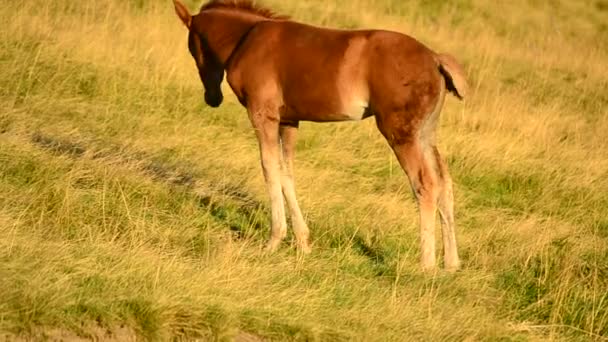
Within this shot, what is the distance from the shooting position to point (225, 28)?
7930 millimetres

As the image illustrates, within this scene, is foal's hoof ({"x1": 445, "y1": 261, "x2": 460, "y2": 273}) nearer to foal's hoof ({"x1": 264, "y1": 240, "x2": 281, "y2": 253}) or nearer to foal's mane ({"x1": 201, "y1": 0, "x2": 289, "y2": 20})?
foal's hoof ({"x1": 264, "y1": 240, "x2": 281, "y2": 253})

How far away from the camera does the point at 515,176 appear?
10.1m

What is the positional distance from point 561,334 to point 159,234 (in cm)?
261

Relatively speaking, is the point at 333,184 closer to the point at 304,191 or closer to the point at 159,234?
the point at 304,191

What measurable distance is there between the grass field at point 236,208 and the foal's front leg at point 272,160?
0.21m

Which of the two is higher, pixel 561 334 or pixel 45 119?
pixel 561 334

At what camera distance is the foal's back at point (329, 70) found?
7145mm

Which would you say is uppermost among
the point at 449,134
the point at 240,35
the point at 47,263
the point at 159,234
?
the point at 240,35

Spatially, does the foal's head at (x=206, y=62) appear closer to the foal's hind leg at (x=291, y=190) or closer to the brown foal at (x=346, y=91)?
the brown foal at (x=346, y=91)

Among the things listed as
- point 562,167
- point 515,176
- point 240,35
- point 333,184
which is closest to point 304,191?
point 333,184

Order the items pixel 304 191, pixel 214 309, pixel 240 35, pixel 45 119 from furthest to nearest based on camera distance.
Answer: pixel 45 119 < pixel 304 191 < pixel 240 35 < pixel 214 309

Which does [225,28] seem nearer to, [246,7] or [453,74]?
[246,7]

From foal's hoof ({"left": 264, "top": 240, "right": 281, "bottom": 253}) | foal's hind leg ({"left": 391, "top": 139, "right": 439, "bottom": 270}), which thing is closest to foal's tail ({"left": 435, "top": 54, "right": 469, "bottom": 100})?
foal's hind leg ({"left": 391, "top": 139, "right": 439, "bottom": 270})

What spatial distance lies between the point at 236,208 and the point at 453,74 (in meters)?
2.05
